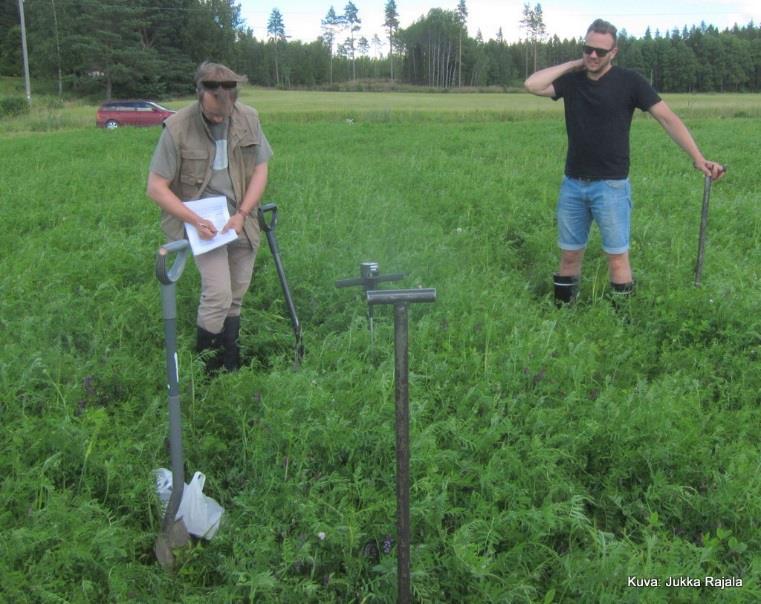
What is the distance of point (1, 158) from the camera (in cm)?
1430

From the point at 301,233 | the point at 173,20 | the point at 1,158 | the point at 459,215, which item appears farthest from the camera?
the point at 173,20

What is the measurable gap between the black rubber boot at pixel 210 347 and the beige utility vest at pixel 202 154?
1.94 ft

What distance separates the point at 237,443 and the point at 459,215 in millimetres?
5504

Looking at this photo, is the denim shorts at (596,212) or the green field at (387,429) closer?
the green field at (387,429)

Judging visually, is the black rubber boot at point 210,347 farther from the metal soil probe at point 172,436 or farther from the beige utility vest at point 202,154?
the metal soil probe at point 172,436

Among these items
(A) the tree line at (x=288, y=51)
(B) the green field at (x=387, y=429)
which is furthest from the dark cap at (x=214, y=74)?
(A) the tree line at (x=288, y=51)

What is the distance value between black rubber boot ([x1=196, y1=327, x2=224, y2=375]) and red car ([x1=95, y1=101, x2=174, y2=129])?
29.0 m

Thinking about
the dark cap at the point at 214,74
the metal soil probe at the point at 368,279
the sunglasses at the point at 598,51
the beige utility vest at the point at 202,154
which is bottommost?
the metal soil probe at the point at 368,279

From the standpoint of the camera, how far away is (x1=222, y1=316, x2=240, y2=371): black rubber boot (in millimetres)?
4414

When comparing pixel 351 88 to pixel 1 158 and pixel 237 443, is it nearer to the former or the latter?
pixel 1 158

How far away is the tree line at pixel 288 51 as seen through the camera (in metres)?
52.9

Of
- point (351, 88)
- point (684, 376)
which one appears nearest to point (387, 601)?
point (684, 376)

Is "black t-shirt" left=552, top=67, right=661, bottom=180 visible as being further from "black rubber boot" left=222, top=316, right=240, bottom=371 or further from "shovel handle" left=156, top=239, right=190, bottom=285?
"shovel handle" left=156, top=239, right=190, bottom=285

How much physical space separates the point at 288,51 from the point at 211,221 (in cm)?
9449
